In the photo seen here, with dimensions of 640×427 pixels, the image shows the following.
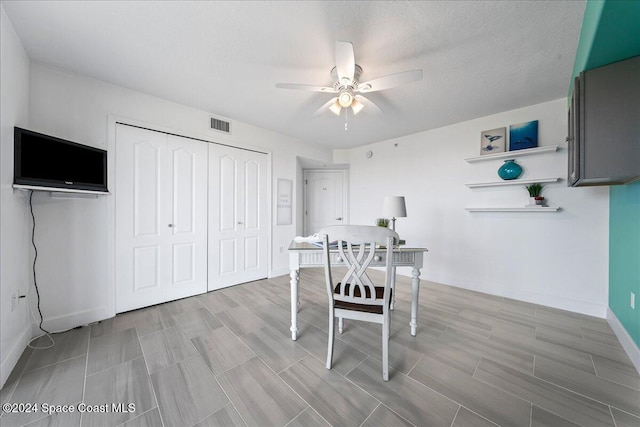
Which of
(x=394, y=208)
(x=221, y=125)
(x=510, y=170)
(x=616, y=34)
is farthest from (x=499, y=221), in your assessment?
(x=221, y=125)

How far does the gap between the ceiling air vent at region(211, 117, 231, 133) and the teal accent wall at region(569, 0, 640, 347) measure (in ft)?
11.9

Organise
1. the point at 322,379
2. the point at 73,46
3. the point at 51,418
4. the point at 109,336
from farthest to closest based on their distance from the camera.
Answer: the point at 109,336, the point at 73,46, the point at 322,379, the point at 51,418

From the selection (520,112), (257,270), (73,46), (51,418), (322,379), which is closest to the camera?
(51,418)

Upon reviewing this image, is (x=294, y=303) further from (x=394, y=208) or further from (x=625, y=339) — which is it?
(x=625, y=339)

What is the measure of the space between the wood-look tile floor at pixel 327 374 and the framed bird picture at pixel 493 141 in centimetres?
217

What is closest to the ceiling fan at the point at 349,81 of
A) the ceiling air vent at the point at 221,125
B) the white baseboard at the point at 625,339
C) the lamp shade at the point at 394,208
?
the lamp shade at the point at 394,208

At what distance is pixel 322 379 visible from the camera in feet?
5.09

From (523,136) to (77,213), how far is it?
17.5ft

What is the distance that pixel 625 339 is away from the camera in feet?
6.24

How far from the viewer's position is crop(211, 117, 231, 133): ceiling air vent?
10.6 ft

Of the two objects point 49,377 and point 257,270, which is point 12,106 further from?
point 257,270

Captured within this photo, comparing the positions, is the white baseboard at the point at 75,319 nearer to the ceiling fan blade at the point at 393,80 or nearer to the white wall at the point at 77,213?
the white wall at the point at 77,213

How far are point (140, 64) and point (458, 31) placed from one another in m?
→ 2.81

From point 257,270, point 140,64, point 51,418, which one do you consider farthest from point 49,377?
point 140,64
